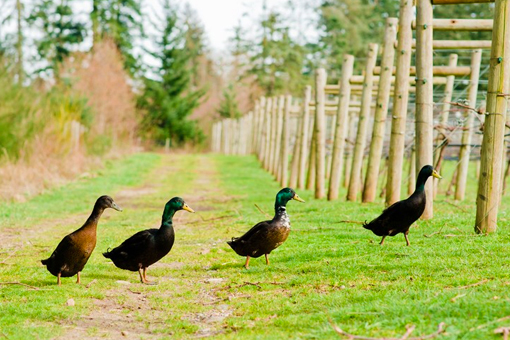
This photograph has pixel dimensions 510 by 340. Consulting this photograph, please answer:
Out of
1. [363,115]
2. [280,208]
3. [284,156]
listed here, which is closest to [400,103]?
[363,115]

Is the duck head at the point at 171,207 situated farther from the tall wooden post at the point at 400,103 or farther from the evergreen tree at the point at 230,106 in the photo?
the evergreen tree at the point at 230,106

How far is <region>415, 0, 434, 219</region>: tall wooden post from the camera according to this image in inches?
432

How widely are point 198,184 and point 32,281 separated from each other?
16.6 m

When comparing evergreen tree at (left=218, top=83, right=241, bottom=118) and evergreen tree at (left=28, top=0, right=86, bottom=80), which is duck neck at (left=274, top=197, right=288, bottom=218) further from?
evergreen tree at (left=218, top=83, right=241, bottom=118)

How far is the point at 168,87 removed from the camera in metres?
56.7

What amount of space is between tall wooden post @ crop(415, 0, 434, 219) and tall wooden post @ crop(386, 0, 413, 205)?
1541 mm

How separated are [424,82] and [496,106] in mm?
2032

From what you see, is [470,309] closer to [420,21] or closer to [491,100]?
[491,100]

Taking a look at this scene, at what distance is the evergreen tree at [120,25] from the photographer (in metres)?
51.2

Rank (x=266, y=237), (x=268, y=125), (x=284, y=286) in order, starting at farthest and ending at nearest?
(x=268, y=125) → (x=266, y=237) → (x=284, y=286)

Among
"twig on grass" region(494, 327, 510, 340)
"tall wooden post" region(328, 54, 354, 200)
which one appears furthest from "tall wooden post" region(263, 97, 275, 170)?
"twig on grass" region(494, 327, 510, 340)

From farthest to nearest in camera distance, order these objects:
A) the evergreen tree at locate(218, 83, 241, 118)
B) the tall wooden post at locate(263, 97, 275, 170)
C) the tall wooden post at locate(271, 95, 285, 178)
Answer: the evergreen tree at locate(218, 83, 241, 118)
the tall wooden post at locate(263, 97, 275, 170)
the tall wooden post at locate(271, 95, 285, 178)

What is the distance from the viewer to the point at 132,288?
26.6 feet

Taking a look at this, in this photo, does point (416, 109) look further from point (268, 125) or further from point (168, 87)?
point (168, 87)
